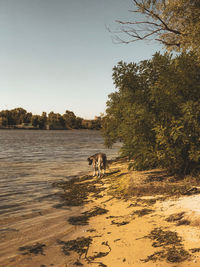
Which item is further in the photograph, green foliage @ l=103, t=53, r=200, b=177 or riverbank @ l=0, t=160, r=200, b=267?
green foliage @ l=103, t=53, r=200, b=177

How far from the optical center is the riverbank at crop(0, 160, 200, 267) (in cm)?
465

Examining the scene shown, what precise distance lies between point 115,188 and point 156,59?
7.98 meters

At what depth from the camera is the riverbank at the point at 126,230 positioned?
4.65m

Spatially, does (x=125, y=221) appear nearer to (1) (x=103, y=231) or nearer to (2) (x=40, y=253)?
(1) (x=103, y=231)

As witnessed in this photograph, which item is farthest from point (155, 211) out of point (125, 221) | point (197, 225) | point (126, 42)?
point (126, 42)

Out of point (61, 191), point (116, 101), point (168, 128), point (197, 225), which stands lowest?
point (61, 191)

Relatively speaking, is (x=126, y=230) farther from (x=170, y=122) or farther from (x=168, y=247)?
(x=170, y=122)

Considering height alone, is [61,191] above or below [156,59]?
below

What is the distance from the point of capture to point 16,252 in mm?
5402

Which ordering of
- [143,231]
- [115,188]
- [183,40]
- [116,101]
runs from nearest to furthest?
[143,231]
[115,188]
[183,40]
[116,101]

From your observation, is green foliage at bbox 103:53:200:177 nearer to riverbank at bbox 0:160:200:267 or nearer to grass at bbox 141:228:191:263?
riverbank at bbox 0:160:200:267

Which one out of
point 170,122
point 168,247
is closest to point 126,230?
point 168,247

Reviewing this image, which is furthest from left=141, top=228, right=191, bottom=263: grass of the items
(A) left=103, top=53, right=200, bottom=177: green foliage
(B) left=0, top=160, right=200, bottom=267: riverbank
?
(A) left=103, top=53, right=200, bottom=177: green foliage

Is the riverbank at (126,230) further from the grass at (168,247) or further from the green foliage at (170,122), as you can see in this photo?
the green foliage at (170,122)
